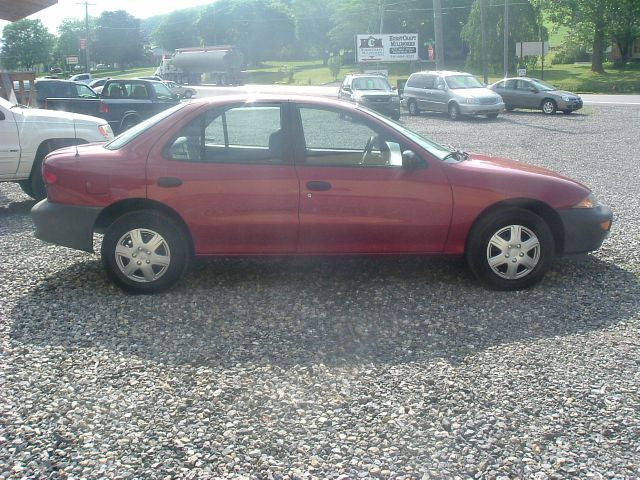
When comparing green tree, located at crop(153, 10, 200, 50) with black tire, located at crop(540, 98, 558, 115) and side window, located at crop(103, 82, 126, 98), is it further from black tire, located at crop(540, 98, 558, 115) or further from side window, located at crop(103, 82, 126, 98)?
side window, located at crop(103, 82, 126, 98)

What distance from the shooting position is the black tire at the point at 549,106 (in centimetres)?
3022

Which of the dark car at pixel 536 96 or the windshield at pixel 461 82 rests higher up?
the windshield at pixel 461 82

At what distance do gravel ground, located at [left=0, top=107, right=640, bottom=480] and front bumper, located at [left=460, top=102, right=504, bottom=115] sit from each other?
2131 centimetres

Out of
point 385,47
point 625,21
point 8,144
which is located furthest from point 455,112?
point 625,21

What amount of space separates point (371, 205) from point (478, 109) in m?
23.1

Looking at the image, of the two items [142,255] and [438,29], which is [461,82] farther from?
[142,255]

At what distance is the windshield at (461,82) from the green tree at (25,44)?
96.1m

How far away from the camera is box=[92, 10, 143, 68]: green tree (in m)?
124

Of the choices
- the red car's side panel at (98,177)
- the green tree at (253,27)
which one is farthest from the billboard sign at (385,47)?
the green tree at (253,27)

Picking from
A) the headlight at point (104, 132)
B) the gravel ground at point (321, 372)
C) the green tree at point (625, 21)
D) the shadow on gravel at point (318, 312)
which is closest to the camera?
the gravel ground at point (321, 372)

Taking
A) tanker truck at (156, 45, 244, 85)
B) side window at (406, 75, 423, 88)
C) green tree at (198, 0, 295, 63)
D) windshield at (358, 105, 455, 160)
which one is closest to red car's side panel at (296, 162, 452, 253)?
windshield at (358, 105, 455, 160)

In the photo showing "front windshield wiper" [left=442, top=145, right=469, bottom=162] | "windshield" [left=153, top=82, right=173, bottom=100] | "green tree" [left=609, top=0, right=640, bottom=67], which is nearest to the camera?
"front windshield wiper" [left=442, top=145, right=469, bottom=162]

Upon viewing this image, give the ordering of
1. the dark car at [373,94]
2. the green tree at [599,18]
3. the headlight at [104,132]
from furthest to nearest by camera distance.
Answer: the green tree at [599,18], the dark car at [373,94], the headlight at [104,132]

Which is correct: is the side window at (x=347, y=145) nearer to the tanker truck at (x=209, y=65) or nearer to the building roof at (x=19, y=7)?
the building roof at (x=19, y=7)
